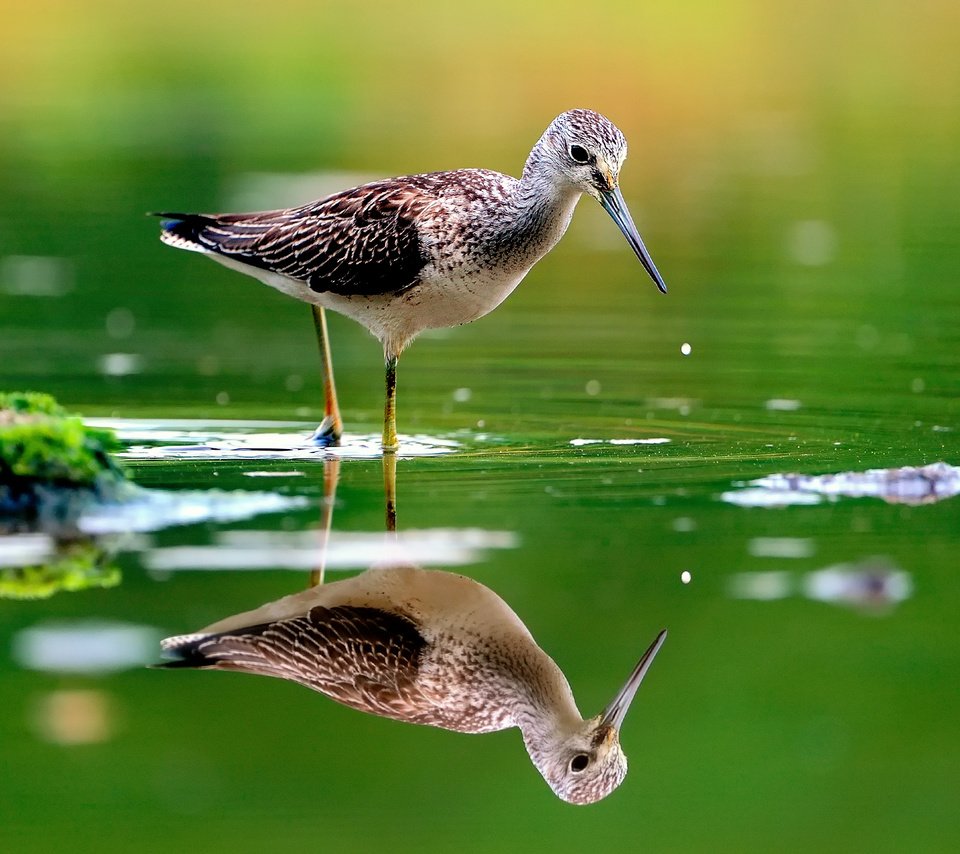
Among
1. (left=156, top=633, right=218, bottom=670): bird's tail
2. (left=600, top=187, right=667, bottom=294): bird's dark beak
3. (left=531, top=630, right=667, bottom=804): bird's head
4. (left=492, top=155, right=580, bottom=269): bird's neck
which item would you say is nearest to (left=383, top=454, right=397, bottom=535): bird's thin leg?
(left=492, top=155, right=580, bottom=269): bird's neck

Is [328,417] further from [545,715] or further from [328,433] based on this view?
[545,715]

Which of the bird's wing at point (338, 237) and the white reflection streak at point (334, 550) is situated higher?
the bird's wing at point (338, 237)

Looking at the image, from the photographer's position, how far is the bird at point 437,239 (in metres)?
9.79

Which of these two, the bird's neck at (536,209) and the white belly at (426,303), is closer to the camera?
the bird's neck at (536,209)

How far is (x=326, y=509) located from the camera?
8359 millimetres

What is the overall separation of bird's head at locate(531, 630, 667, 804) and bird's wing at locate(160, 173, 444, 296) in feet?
15.6

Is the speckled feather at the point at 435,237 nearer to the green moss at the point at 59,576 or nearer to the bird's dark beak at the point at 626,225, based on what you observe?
the bird's dark beak at the point at 626,225

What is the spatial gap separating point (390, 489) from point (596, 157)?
2092 millimetres

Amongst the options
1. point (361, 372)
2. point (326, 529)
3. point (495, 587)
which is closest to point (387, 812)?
point (495, 587)

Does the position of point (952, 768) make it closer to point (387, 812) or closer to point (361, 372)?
point (387, 812)

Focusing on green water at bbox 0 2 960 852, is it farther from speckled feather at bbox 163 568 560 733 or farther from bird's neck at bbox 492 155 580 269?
bird's neck at bbox 492 155 580 269

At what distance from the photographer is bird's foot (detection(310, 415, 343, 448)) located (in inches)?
406

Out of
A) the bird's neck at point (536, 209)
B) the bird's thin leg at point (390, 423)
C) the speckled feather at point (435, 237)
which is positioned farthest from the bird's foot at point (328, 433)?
the bird's neck at point (536, 209)

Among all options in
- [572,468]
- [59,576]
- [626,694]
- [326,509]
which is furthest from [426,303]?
[626,694]
